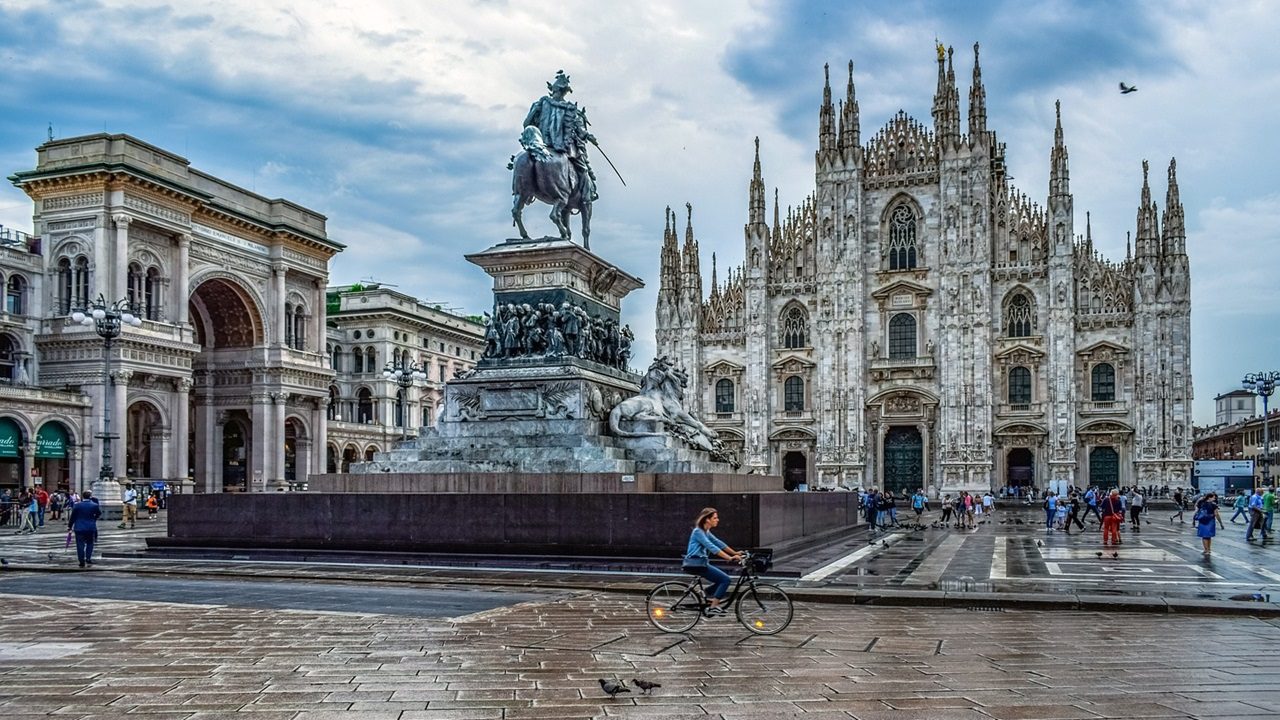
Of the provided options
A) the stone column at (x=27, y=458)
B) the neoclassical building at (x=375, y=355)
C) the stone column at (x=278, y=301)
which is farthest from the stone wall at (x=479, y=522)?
the neoclassical building at (x=375, y=355)

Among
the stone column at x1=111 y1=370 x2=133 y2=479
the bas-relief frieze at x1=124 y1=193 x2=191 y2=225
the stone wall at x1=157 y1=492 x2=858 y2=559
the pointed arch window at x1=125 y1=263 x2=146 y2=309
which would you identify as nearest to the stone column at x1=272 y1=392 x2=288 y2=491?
the pointed arch window at x1=125 y1=263 x2=146 y2=309

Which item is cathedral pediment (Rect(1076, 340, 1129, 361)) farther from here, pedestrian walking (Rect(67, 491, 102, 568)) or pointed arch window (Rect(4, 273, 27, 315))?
pedestrian walking (Rect(67, 491, 102, 568))

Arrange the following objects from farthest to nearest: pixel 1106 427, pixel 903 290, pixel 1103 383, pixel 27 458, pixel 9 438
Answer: pixel 903 290 → pixel 1103 383 → pixel 1106 427 → pixel 27 458 → pixel 9 438

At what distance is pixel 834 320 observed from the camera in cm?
5662

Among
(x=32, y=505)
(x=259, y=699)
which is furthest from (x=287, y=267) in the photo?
(x=259, y=699)

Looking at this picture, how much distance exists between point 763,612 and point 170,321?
4252 centimetres

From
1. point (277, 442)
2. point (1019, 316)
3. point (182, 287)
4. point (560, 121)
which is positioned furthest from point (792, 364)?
point (560, 121)

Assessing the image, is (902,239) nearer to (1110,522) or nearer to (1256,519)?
(1256,519)

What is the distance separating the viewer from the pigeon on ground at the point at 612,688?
7.21 meters

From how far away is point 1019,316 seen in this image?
54375 mm

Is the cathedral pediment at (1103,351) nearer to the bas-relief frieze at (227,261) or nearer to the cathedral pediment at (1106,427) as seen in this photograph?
the cathedral pediment at (1106,427)

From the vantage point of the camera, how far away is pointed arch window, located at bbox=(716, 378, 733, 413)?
59594mm

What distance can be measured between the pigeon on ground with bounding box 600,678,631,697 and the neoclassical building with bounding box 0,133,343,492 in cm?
3751

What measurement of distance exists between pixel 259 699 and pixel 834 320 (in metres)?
51.2
